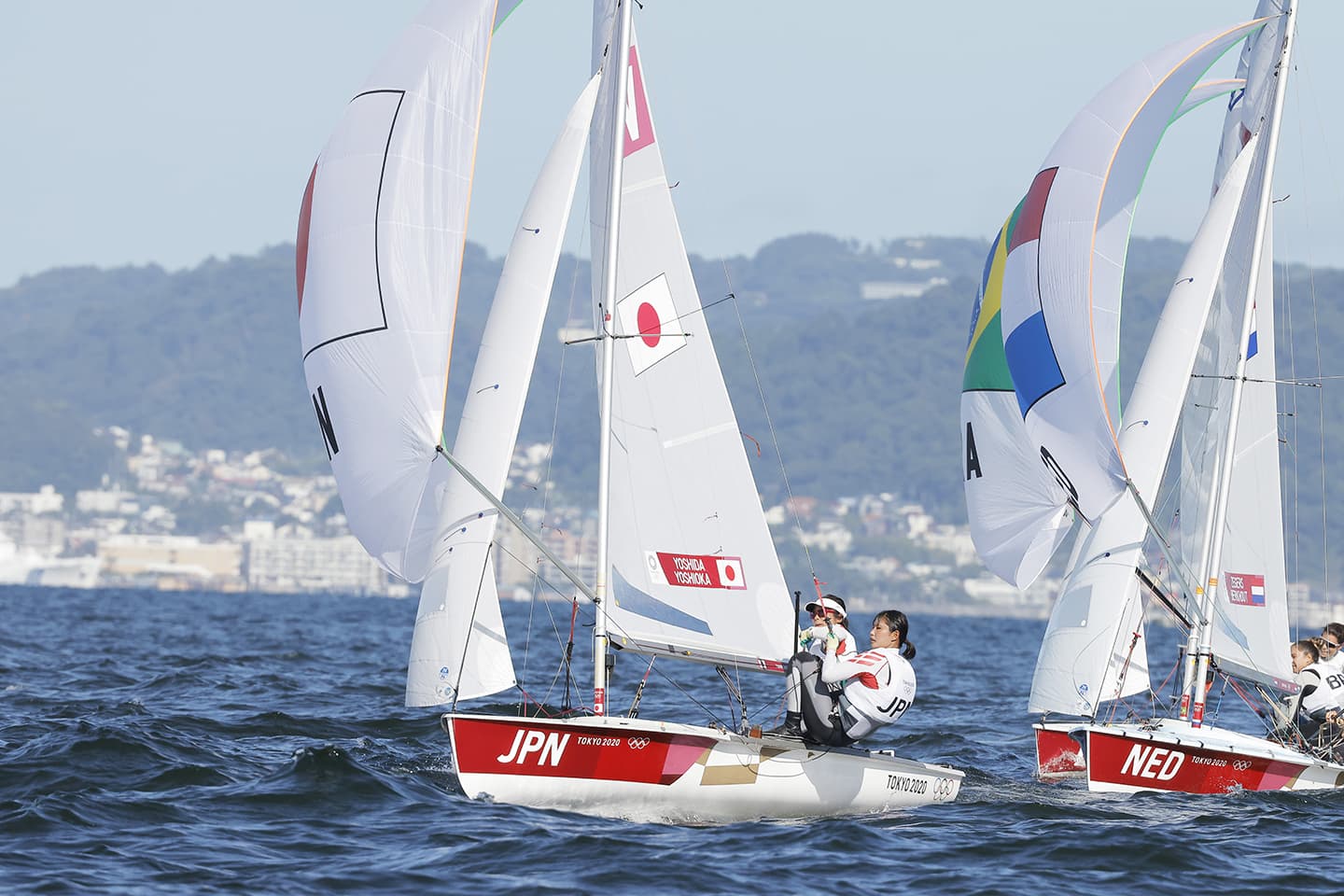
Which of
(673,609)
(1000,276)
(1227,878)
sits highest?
(1000,276)

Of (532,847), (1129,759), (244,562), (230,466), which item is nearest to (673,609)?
(532,847)

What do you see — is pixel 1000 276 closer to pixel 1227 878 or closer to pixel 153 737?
pixel 1227 878

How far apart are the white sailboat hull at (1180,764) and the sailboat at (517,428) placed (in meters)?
1.27

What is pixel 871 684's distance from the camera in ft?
35.7

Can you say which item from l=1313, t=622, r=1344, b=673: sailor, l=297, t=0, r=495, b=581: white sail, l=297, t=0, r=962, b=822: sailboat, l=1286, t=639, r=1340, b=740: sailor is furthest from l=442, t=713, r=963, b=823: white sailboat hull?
l=1313, t=622, r=1344, b=673: sailor

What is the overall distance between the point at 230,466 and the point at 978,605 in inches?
3465

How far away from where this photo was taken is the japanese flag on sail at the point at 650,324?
11156 millimetres

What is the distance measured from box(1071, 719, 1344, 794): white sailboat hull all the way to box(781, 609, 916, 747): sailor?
192cm

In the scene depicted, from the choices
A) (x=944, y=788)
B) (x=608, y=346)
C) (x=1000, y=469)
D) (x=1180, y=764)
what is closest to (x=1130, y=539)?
(x=1000, y=469)

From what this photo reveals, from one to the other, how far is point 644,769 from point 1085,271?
4.68 meters

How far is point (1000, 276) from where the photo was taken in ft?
43.8

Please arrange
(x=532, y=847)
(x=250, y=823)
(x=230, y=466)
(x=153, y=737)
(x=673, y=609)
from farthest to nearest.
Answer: (x=230, y=466) → (x=153, y=737) → (x=673, y=609) → (x=250, y=823) → (x=532, y=847)

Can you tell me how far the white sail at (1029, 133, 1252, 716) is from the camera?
44.4 ft

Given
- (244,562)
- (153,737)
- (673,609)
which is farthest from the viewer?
(244,562)
